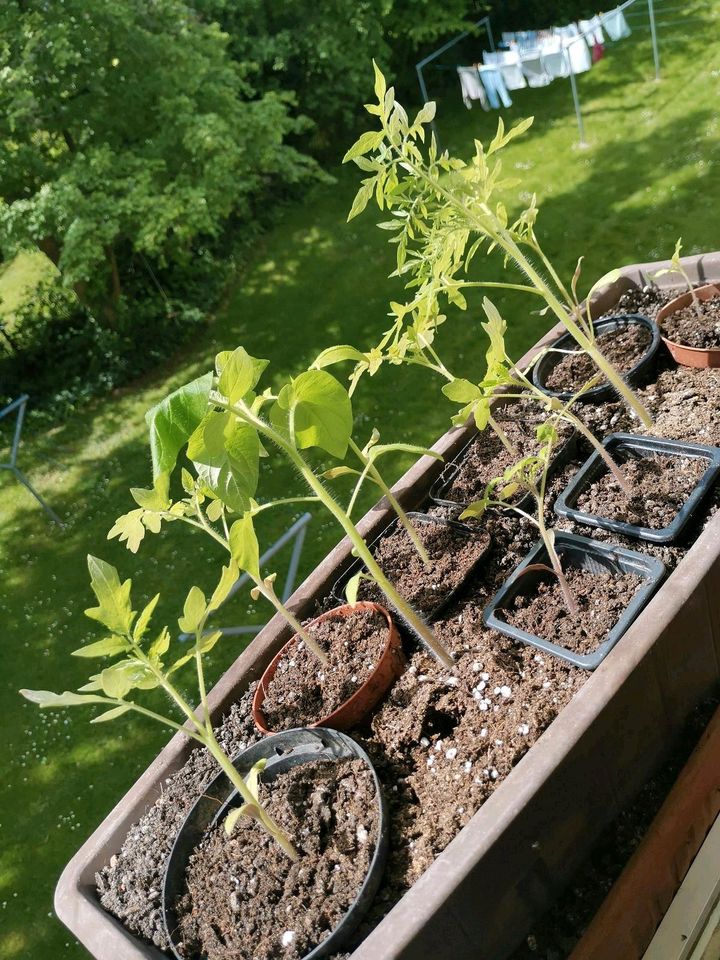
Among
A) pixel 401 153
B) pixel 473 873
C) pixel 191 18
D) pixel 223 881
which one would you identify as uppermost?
pixel 191 18

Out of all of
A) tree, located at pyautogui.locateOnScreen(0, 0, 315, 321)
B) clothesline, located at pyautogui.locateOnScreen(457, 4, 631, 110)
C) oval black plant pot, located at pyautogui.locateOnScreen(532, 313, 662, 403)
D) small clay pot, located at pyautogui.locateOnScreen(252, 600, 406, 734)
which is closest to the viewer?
small clay pot, located at pyautogui.locateOnScreen(252, 600, 406, 734)

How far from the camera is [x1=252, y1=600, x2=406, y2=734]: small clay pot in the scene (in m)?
1.77

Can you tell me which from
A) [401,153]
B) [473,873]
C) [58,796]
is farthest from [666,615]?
[58,796]

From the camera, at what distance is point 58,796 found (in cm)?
341

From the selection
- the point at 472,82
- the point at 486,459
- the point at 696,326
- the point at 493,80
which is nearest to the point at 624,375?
the point at 696,326

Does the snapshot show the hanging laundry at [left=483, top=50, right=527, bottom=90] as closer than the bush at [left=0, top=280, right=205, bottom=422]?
No

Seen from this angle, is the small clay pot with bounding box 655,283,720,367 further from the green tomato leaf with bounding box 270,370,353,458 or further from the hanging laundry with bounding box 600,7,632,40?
the hanging laundry with bounding box 600,7,632,40

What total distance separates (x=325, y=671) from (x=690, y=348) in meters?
1.41

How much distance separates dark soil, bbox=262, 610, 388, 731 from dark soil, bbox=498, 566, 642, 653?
1.13ft

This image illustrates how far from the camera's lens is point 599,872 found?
1.55 meters

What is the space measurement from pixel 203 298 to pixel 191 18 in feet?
7.20

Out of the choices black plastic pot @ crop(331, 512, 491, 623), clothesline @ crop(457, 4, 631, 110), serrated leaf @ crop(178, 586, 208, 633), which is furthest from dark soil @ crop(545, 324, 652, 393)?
clothesline @ crop(457, 4, 631, 110)

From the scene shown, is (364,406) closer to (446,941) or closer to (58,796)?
(58,796)

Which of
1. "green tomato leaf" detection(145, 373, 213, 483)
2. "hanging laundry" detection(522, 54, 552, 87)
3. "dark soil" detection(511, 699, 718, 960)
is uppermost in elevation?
"hanging laundry" detection(522, 54, 552, 87)
